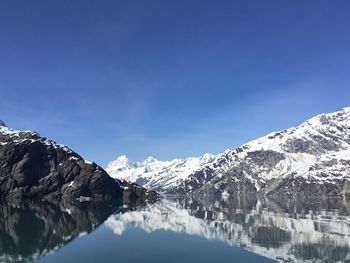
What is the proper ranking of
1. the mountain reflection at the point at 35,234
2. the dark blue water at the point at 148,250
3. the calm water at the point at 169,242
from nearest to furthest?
the dark blue water at the point at 148,250 < the calm water at the point at 169,242 < the mountain reflection at the point at 35,234

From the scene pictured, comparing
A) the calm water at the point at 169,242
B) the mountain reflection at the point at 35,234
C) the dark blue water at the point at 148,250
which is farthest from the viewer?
the mountain reflection at the point at 35,234

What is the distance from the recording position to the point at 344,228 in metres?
139

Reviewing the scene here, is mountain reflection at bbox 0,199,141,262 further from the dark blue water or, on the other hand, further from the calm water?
the dark blue water

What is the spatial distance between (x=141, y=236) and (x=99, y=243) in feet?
60.8

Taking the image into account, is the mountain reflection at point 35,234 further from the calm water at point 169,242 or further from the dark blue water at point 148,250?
the dark blue water at point 148,250

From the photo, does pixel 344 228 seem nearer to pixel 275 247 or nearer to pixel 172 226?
pixel 275 247

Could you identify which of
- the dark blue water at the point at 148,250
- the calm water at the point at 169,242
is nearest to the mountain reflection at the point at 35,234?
the calm water at the point at 169,242

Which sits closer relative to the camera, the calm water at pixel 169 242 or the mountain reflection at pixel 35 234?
the calm water at pixel 169 242

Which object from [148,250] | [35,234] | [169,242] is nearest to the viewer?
[148,250]

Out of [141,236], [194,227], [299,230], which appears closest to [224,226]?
[194,227]

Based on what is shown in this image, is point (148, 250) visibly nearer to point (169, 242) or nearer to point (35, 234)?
point (169, 242)

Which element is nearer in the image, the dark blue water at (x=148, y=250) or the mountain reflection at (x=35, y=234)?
the dark blue water at (x=148, y=250)

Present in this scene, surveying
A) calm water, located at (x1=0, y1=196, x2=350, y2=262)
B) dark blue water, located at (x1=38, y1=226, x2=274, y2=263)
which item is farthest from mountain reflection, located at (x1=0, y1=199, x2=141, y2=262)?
dark blue water, located at (x1=38, y1=226, x2=274, y2=263)

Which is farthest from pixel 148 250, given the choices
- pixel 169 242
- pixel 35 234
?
pixel 35 234
